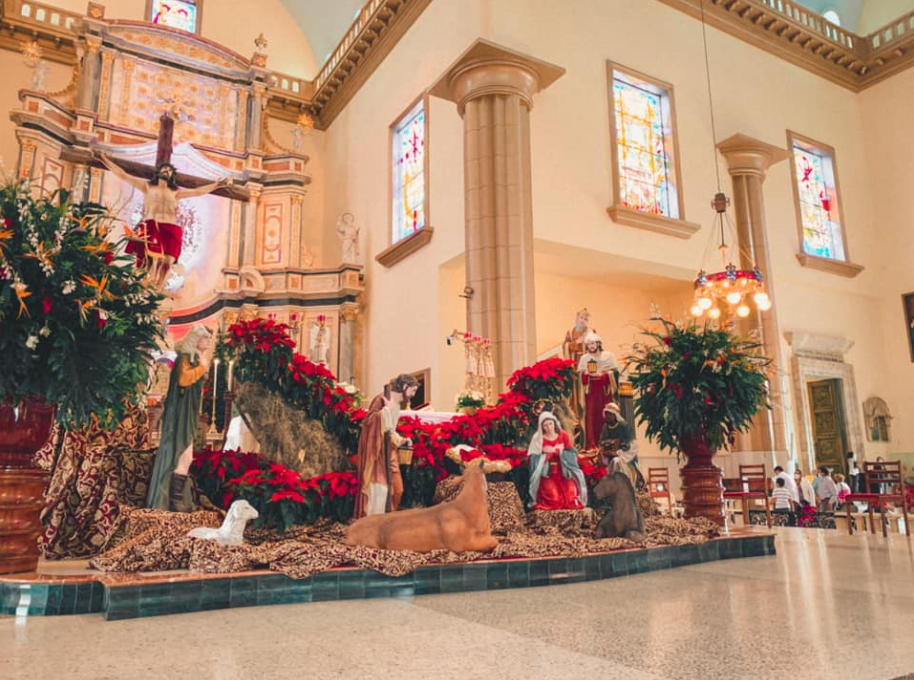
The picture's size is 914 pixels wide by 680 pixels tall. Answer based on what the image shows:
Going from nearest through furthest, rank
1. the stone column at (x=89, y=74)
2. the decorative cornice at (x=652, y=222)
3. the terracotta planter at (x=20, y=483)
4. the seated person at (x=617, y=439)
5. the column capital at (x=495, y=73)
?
the terracotta planter at (x=20, y=483) < the seated person at (x=617, y=439) < the column capital at (x=495, y=73) < the decorative cornice at (x=652, y=222) < the stone column at (x=89, y=74)

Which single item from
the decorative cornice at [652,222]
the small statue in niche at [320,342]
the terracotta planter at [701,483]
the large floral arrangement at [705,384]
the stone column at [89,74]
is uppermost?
the stone column at [89,74]

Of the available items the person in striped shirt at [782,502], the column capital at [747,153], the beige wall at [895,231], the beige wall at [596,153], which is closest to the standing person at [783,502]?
the person in striped shirt at [782,502]

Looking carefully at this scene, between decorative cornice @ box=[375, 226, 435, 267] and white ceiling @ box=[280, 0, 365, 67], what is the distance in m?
8.84

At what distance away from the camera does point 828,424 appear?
17.4m

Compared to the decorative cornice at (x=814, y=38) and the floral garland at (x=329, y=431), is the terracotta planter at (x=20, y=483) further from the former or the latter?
the decorative cornice at (x=814, y=38)

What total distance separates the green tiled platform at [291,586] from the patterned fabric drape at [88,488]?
5.90 feet

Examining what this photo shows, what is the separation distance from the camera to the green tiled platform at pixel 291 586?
3674 millimetres

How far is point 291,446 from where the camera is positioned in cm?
637

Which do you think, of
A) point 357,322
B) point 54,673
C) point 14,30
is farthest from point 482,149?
point 14,30

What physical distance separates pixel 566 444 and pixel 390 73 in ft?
42.1

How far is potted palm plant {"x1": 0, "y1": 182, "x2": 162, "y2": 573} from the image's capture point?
3979mm

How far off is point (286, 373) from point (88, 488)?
1.80 m

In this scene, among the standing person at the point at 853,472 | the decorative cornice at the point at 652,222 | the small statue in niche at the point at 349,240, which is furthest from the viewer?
the small statue in niche at the point at 349,240

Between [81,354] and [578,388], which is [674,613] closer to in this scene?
[81,354]
